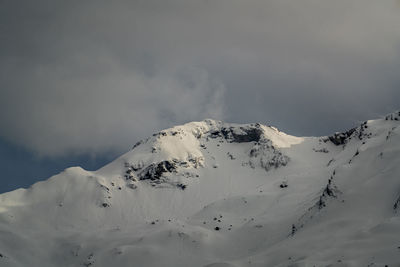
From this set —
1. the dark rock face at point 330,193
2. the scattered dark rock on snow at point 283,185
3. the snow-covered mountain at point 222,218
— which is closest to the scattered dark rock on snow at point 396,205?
the snow-covered mountain at point 222,218

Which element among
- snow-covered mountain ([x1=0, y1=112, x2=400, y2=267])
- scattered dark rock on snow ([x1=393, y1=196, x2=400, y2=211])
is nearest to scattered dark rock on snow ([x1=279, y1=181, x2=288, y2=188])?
snow-covered mountain ([x1=0, y1=112, x2=400, y2=267])

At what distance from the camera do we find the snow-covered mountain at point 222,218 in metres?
60.7

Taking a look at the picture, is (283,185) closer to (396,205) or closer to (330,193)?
(330,193)

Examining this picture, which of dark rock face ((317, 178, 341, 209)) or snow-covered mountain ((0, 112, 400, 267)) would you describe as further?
dark rock face ((317, 178, 341, 209))

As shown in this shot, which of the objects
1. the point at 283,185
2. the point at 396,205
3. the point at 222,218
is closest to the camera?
the point at 396,205

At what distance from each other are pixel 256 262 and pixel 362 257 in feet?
70.7

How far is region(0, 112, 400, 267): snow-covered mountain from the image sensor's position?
2389 inches

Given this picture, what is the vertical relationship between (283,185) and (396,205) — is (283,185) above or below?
above

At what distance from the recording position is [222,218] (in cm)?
10644

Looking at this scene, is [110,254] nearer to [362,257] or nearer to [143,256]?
[143,256]

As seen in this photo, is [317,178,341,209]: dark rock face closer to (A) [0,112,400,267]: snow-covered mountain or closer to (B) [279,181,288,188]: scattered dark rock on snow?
(A) [0,112,400,267]: snow-covered mountain

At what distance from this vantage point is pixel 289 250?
63.1 metres

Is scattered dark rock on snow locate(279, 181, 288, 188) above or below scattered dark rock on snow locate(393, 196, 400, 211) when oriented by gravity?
above

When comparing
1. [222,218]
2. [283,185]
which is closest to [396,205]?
[222,218]
